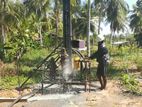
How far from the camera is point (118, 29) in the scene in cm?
Result: 6462

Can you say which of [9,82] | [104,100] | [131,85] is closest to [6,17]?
[9,82]

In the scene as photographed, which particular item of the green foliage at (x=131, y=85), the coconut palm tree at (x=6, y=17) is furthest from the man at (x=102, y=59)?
the coconut palm tree at (x=6, y=17)

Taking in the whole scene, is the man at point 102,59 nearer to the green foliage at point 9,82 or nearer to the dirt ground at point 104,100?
the dirt ground at point 104,100

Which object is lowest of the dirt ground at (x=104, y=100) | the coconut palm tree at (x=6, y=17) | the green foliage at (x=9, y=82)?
the dirt ground at (x=104, y=100)

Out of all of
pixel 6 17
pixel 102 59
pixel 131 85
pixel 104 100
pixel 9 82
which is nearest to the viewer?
pixel 104 100

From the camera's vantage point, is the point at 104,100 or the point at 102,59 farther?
the point at 102,59

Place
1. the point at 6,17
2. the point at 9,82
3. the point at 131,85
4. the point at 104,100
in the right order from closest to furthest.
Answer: the point at 104,100 < the point at 131,85 < the point at 9,82 < the point at 6,17

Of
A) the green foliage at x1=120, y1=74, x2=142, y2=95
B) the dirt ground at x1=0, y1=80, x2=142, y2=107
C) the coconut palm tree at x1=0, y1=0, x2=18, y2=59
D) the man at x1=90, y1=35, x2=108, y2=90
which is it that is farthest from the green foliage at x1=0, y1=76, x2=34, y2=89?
the coconut palm tree at x1=0, y1=0, x2=18, y2=59

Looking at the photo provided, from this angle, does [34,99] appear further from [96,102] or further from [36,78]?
[36,78]

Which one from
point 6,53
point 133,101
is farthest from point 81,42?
point 6,53

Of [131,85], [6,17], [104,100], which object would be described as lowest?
[104,100]

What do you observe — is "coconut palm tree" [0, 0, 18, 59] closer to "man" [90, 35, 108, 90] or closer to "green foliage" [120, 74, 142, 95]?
"green foliage" [120, 74, 142, 95]

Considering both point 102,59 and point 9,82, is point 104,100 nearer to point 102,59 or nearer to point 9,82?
point 102,59

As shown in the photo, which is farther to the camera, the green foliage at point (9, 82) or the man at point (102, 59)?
the green foliage at point (9, 82)
